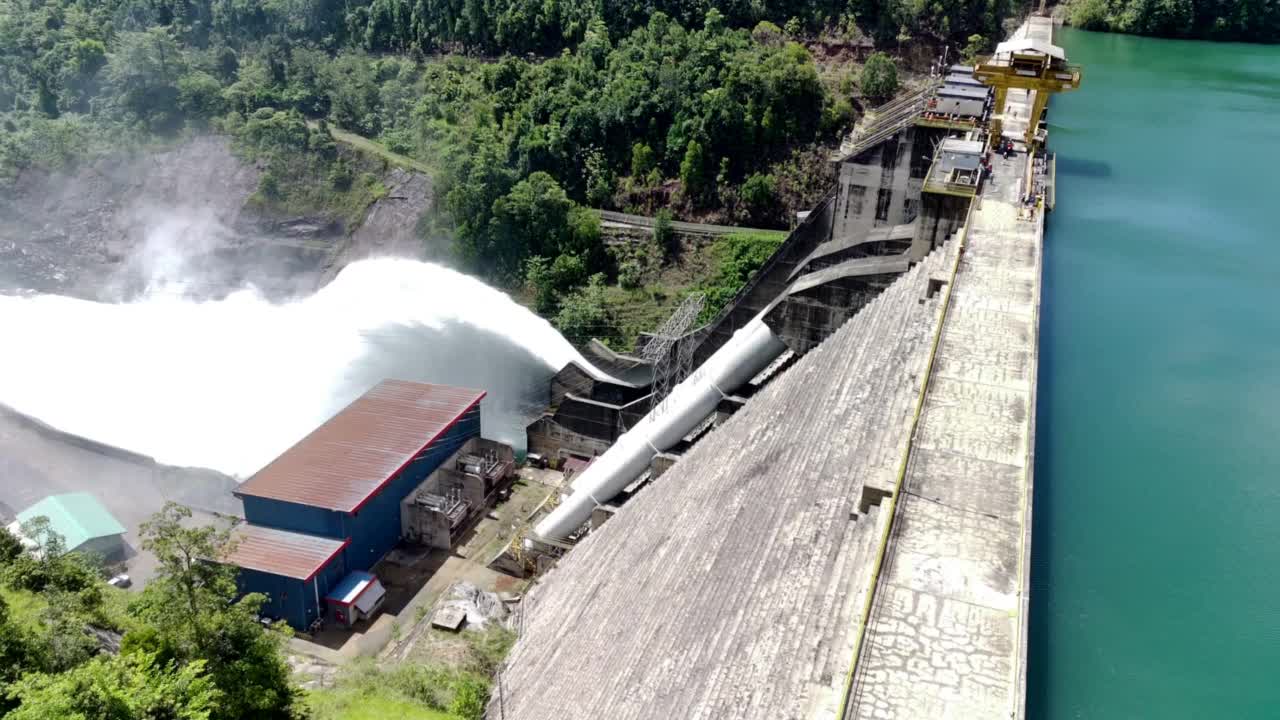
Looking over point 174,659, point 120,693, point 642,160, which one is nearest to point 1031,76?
point 642,160

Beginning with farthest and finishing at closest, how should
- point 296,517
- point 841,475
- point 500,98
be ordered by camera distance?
point 500,98, point 296,517, point 841,475

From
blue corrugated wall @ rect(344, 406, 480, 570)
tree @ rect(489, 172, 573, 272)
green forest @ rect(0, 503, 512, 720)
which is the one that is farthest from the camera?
tree @ rect(489, 172, 573, 272)

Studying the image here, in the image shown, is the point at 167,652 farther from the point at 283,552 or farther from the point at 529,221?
the point at 529,221

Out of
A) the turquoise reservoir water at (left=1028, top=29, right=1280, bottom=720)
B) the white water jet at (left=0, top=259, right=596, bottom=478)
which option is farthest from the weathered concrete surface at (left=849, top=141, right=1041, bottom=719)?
the white water jet at (left=0, top=259, right=596, bottom=478)

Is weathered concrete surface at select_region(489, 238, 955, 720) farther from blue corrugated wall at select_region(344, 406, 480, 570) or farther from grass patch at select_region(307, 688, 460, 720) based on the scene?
blue corrugated wall at select_region(344, 406, 480, 570)

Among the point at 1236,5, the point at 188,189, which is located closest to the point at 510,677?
→ the point at 188,189

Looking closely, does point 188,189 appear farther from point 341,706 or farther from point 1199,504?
point 1199,504
